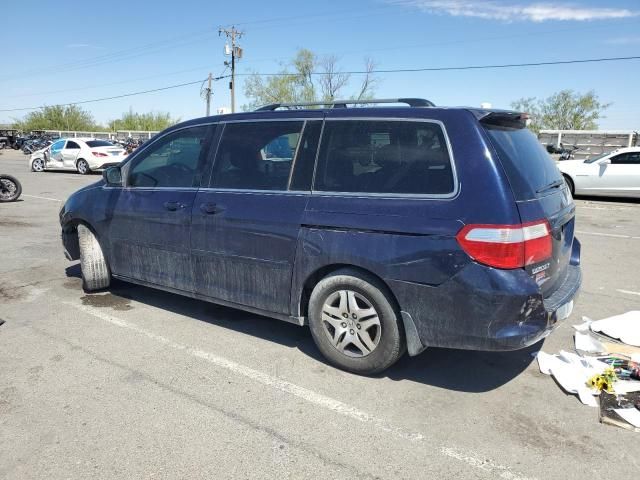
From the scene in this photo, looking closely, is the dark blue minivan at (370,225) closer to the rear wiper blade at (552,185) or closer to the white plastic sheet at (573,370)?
the rear wiper blade at (552,185)

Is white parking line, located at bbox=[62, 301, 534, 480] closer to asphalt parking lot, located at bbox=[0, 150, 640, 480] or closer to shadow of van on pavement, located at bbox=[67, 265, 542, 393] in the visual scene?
asphalt parking lot, located at bbox=[0, 150, 640, 480]

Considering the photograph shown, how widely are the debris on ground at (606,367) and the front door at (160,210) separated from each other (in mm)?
3022

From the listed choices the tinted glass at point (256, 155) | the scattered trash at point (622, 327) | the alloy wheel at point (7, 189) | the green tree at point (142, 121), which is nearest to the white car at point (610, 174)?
the scattered trash at point (622, 327)

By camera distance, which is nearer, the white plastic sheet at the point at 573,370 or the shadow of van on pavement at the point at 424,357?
the white plastic sheet at the point at 573,370

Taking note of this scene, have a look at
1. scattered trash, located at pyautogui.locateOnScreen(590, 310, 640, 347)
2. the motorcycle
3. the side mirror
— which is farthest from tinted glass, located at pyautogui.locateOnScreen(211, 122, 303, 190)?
the motorcycle

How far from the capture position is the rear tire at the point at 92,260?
5.21 metres

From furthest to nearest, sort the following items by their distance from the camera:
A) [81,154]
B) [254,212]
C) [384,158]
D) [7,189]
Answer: [81,154] → [7,189] → [254,212] → [384,158]

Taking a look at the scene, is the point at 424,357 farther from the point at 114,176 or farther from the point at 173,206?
the point at 114,176

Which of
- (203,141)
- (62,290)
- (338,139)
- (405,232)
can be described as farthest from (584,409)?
(62,290)

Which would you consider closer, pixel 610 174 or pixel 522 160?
pixel 522 160

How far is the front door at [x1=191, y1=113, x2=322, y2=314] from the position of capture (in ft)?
12.2

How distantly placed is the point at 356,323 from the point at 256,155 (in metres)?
1.57

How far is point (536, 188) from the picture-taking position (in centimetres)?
326

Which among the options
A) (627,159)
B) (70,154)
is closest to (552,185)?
(627,159)
